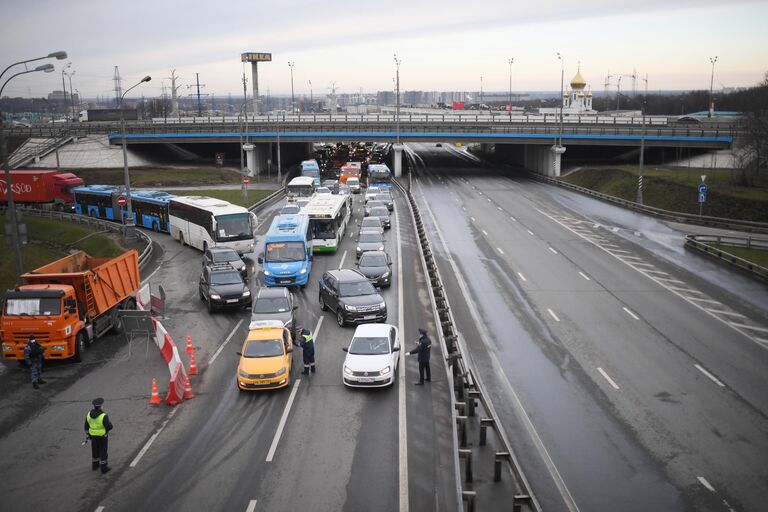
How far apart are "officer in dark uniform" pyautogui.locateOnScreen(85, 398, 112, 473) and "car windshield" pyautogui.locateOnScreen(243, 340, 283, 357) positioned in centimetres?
540

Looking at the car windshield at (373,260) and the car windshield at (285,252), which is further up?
the car windshield at (285,252)

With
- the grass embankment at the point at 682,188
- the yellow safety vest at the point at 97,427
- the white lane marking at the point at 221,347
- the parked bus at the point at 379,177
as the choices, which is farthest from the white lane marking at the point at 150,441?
the parked bus at the point at 379,177

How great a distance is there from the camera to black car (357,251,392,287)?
99.1 feet

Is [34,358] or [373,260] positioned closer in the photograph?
[34,358]

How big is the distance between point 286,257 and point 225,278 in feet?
12.3

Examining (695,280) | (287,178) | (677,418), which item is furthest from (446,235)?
(287,178)

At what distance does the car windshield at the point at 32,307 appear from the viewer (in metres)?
21.1

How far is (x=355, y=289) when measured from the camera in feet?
85.3

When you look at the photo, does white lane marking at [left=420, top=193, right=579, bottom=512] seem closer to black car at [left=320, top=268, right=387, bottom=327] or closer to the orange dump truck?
black car at [left=320, top=268, right=387, bottom=327]

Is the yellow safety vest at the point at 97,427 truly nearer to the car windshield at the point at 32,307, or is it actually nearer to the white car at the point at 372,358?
the white car at the point at 372,358

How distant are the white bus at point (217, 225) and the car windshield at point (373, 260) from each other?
8.73 meters

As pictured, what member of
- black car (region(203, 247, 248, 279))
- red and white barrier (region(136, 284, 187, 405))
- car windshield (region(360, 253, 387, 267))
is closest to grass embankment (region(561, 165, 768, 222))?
car windshield (region(360, 253, 387, 267))

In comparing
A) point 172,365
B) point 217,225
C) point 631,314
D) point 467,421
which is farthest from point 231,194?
point 467,421

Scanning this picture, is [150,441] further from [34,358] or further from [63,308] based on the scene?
[63,308]
